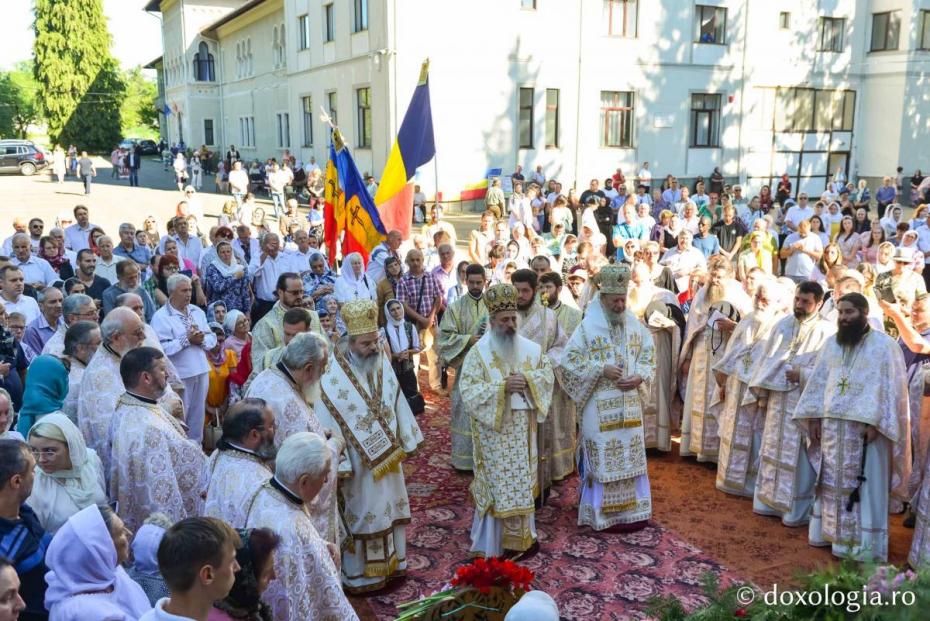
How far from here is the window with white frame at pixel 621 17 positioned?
25.8 metres

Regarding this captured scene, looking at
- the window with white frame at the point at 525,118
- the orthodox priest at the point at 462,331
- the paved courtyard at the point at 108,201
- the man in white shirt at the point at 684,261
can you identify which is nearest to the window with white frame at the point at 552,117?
the window with white frame at the point at 525,118

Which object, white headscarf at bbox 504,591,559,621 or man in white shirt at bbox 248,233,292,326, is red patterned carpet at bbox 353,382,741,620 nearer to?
white headscarf at bbox 504,591,559,621

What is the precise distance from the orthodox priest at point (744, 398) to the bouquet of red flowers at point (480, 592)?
13.2ft

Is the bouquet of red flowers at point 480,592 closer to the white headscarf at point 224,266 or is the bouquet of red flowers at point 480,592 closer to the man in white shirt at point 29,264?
the white headscarf at point 224,266

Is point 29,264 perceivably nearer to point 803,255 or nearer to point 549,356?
point 549,356

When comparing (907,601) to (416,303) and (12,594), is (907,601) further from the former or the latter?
(416,303)

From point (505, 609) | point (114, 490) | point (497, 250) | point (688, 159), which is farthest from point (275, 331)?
point (688, 159)

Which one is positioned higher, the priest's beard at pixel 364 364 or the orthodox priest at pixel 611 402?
the priest's beard at pixel 364 364

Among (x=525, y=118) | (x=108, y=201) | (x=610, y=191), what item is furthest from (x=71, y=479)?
(x=108, y=201)

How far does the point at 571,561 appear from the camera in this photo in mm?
5914

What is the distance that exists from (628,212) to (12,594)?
13.0m

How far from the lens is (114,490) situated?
4.35 metres

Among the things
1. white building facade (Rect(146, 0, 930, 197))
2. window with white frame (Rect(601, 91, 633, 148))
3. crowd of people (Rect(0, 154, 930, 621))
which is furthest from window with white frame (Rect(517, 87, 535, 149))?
crowd of people (Rect(0, 154, 930, 621))

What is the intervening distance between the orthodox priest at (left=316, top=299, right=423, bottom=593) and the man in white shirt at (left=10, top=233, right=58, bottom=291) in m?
5.07
